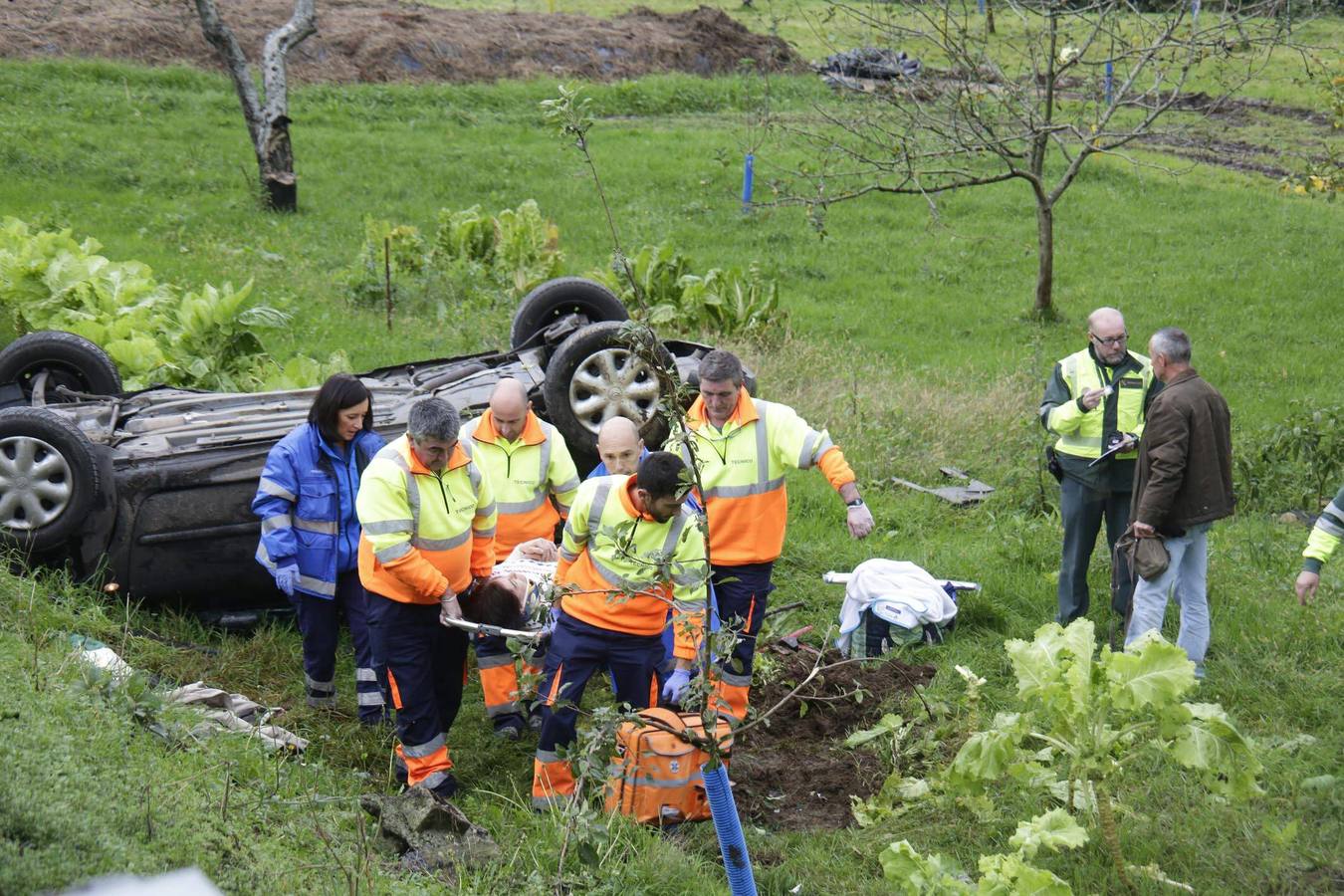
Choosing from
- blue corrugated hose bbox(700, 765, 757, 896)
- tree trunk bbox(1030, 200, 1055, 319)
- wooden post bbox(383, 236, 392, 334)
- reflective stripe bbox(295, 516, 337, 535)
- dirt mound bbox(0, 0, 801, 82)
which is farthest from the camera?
dirt mound bbox(0, 0, 801, 82)

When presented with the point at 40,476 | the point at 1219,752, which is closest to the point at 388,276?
the point at 40,476

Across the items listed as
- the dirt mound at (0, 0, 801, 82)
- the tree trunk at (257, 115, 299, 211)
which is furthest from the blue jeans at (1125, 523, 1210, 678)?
the dirt mound at (0, 0, 801, 82)

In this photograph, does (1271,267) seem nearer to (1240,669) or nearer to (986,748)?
(1240,669)

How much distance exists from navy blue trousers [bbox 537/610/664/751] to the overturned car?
6.18 ft

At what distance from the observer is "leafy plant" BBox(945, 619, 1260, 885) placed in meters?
4.43

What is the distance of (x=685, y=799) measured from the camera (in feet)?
18.5

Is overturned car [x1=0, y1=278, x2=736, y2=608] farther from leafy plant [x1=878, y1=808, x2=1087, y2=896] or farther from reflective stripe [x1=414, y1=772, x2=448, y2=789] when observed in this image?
leafy plant [x1=878, y1=808, x2=1087, y2=896]

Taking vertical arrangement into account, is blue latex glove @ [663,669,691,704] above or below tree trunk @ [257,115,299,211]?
below

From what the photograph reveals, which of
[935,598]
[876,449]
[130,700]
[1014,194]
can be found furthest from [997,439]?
[1014,194]

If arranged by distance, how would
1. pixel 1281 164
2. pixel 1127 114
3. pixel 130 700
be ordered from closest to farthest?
pixel 130 700 < pixel 1281 164 < pixel 1127 114

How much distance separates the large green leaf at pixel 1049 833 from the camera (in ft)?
13.9

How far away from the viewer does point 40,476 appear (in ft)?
23.4

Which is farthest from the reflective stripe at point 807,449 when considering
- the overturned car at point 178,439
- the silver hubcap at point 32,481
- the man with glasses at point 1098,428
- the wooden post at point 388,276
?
the wooden post at point 388,276

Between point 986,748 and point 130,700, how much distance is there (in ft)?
11.5
